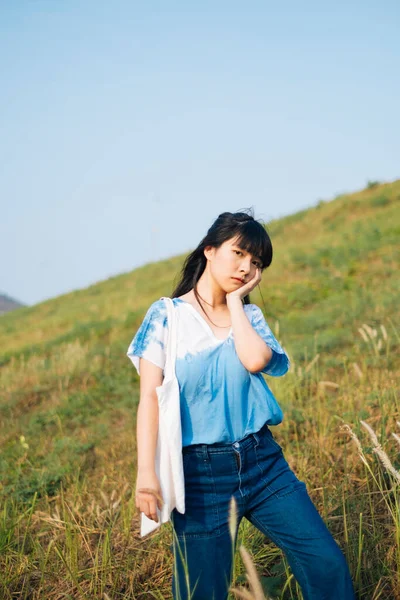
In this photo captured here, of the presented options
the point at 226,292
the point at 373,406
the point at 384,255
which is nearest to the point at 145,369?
the point at 226,292

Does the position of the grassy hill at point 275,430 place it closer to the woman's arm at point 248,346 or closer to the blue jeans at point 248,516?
the blue jeans at point 248,516

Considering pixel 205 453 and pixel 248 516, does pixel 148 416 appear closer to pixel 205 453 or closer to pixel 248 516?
pixel 205 453

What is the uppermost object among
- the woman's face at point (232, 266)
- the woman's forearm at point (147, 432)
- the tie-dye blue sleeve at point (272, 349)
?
the woman's face at point (232, 266)

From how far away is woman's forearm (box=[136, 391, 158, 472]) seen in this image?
1937 millimetres

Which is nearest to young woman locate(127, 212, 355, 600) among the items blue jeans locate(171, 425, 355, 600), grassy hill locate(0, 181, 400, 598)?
blue jeans locate(171, 425, 355, 600)

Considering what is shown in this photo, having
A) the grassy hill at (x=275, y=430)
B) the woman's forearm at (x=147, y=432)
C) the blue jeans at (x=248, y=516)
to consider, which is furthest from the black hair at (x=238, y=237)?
the grassy hill at (x=275, y=430)

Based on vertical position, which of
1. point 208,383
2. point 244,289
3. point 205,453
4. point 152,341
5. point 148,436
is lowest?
point 205,453

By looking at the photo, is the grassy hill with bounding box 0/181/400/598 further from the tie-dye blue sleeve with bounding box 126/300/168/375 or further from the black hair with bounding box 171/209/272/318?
the black hair with bounding box 171/209/272/318

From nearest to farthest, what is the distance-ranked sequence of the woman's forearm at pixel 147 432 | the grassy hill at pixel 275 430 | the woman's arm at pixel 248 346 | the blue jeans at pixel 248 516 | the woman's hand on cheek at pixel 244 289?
the blue jeans at pixel 248 516, the woman's forearm at pixel 147 432, the woman's arm at pixel 248 346, the woman's hand on cheek at pixel 244 289, the grassy hill at pixel 275 430

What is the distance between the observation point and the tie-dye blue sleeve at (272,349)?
7.29 ft

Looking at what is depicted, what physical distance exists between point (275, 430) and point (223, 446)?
2.94 meters

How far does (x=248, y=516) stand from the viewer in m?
2.03

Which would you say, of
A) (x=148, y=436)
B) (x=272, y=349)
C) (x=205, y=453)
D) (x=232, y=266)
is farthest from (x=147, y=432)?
(x=232, y=266)

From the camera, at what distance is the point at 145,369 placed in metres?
2.07
